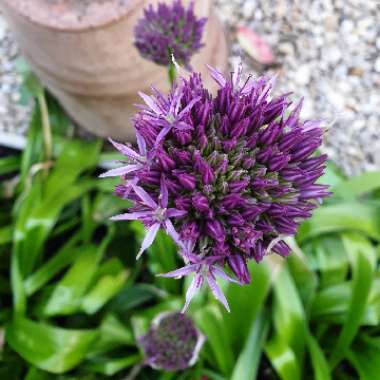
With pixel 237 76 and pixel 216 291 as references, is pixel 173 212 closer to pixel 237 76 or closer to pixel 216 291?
pixel 216 291

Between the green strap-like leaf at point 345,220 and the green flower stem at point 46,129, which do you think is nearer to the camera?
the green strap-like leaf at point 345,220

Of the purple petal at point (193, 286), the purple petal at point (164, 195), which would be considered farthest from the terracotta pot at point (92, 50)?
the purple petal at point (193, 286)

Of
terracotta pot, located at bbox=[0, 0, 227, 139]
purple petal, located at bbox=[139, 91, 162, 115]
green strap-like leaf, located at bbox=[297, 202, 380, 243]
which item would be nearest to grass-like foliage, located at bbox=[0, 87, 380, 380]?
green strap-like leaf, located at bbox=[297, 202, 380, 243]

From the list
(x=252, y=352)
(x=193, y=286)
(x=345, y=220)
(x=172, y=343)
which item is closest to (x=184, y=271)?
(x=193, y=286)

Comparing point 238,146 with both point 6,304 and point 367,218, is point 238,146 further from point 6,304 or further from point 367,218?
point 6,304

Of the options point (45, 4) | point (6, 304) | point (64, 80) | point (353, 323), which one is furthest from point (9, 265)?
point (353, 323)

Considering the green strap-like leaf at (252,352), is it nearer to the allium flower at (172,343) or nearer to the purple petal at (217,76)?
the allium flower at (172,343)

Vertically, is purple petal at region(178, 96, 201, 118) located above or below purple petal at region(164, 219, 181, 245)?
above

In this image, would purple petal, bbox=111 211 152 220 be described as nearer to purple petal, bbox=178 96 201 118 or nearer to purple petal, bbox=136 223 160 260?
purple petal, bbox=136 223 160 260
